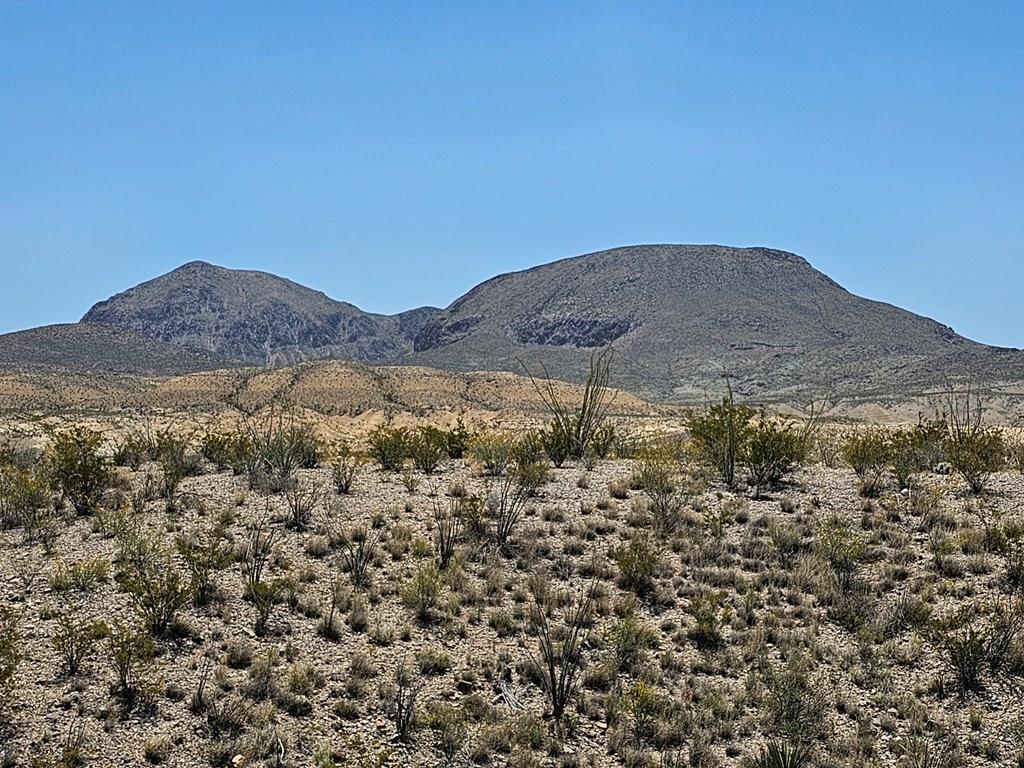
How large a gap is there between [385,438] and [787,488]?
6.92 metres

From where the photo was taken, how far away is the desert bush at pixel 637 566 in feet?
35.5

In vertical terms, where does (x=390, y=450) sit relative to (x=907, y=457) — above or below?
above

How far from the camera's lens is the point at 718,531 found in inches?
487

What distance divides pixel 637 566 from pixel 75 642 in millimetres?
6022

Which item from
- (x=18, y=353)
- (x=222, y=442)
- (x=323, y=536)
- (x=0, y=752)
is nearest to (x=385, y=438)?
(x=222, y=442)

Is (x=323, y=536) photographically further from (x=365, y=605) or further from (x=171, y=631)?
(x=171, y=631)

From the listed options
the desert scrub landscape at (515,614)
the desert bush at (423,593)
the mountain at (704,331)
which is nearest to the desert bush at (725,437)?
the desert scrub landscape at (515,614)

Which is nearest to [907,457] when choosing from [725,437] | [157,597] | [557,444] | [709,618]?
[725,437]

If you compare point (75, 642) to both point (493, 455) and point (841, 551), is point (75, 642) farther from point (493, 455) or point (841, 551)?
point (841, 551)

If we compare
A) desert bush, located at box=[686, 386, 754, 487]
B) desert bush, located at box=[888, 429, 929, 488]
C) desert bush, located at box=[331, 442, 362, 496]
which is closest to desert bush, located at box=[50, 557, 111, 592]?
desert bush, located at box=[331, 442, 362, 496]

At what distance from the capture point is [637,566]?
430 inches

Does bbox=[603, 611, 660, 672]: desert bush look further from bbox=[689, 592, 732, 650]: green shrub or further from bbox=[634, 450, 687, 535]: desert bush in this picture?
bbox=[634, 450, 687, 535]: desert bush

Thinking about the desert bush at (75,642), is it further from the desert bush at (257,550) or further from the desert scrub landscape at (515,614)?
the desert bush at (257,550)

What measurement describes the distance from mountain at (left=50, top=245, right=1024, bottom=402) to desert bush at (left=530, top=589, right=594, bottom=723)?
4987cm
